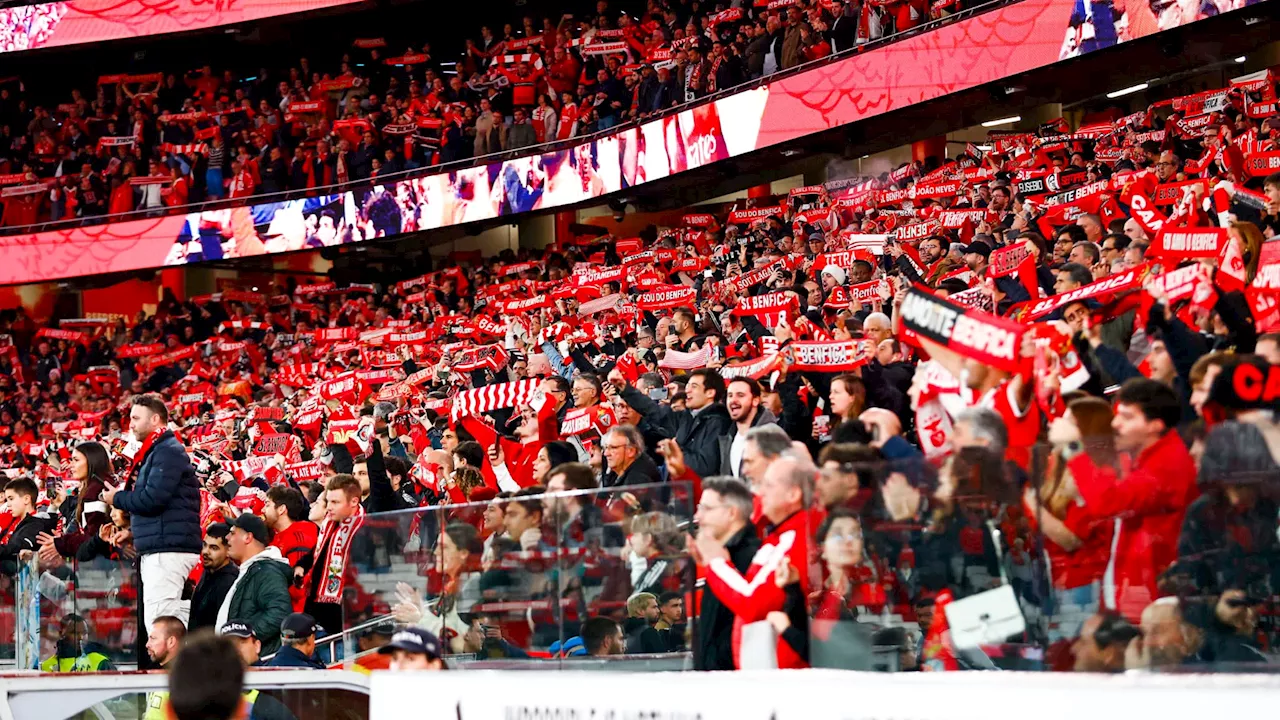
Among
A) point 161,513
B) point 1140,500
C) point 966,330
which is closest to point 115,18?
point 161,513

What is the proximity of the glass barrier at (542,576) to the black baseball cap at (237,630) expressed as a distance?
831mm

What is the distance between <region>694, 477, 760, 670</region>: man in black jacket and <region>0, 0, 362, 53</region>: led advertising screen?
23055mm

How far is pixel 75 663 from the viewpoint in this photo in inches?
329

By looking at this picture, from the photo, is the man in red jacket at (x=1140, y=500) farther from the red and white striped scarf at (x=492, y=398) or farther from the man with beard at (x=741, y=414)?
the red and white striped scarf at (x=492, y=398)

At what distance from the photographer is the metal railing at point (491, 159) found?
1673 centimetres

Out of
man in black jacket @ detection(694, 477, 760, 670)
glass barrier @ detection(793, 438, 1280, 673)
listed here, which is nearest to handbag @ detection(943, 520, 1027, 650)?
glass barrier @ detection(793, 438, 1280, 673)

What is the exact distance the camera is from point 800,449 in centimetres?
522

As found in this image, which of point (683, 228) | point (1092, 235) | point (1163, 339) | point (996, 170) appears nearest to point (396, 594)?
point (1163, 339)

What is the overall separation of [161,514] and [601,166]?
47.2ft

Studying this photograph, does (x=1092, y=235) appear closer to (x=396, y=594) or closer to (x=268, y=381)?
(x=396, y=594)

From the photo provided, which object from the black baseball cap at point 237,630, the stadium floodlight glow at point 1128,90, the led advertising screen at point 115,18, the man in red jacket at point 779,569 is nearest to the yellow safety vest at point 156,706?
the black baseball cap at point 237,630

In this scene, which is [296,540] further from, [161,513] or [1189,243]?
[1189,243]

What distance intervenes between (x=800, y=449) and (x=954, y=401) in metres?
0.77

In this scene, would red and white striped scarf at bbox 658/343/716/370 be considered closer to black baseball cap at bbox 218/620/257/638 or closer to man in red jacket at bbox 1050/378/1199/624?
black baseball cap at bbox 218/620/257/638
